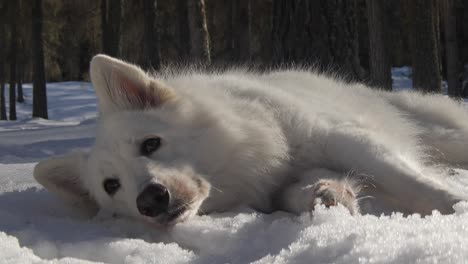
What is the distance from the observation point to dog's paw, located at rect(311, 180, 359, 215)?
2388 mm

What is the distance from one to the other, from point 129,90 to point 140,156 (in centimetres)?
43

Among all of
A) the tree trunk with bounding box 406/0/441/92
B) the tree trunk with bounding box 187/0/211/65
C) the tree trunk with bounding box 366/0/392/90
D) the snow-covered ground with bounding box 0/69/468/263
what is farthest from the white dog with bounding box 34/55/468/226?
the tree trunk with bounding box 366/0/392/90

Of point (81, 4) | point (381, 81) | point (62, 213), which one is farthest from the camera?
point (81, 4)

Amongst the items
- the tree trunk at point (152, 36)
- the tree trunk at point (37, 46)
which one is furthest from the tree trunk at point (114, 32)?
the tree trunk at point (37, 46)

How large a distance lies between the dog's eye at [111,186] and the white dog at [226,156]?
0.4 inches

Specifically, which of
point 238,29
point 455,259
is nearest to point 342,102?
point 455,259

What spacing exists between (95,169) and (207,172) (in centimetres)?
55

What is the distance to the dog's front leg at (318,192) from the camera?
2.42 m

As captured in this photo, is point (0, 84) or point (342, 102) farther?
point (0, 84)

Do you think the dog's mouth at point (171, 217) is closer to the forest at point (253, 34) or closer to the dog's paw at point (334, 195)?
the dog's paw at point (334, 195)

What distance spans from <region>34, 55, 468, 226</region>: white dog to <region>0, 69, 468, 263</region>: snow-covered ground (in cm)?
14

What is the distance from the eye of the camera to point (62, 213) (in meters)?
2.92

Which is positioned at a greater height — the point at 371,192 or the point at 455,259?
the point at 455,259

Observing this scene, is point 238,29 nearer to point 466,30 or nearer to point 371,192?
point 466,30
